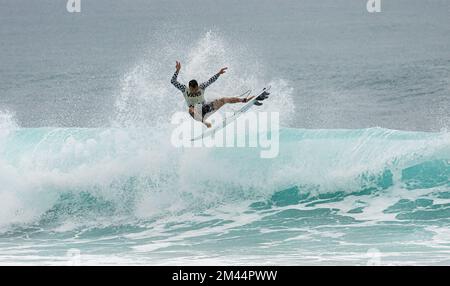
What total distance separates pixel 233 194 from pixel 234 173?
0.78 metres

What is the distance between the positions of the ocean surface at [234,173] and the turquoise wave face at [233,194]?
0.04 metres

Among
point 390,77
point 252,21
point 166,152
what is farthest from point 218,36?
point 166,152

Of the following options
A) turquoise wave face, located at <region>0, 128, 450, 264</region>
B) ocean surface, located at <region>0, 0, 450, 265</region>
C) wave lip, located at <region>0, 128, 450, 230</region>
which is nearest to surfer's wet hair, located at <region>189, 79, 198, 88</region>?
ocean surface, located at <region>0, 0, 450, 265</region>

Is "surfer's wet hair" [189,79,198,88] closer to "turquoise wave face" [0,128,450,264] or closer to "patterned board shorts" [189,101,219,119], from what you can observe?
"patterned board shorts" [189,101,219,119]

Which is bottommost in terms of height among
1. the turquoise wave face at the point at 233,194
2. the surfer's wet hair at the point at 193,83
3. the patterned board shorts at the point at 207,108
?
the turquoise wave face at the point at 233,194

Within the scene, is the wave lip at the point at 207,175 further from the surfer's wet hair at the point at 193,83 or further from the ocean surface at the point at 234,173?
the surfer's wet hair at the point at 193,83

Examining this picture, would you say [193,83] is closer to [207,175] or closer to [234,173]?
[207,175]

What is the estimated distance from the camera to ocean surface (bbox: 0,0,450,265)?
14.5 m

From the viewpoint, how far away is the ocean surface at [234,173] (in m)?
14.5

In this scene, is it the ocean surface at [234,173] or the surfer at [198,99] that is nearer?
the surfer at [198,99]

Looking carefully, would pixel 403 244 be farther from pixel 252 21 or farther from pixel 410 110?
pixel 252 21

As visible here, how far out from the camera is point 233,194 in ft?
57.4

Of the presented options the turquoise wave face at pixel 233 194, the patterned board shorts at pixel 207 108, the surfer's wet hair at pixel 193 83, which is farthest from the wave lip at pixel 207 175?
the surfer's wet hair at pixel 193 83

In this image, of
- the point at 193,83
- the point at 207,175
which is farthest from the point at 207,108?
the point at 207,175
